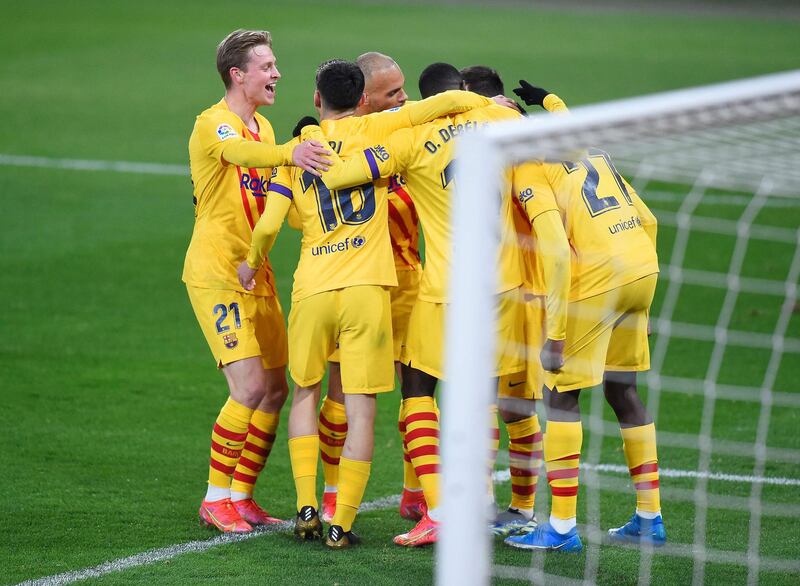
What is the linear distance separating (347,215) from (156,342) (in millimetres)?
4213

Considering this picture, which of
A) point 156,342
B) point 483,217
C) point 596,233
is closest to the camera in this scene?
point 483,217

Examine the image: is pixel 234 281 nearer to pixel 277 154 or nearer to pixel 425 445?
pixel 277 154

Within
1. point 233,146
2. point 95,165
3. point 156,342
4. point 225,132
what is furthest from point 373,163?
point 95,165

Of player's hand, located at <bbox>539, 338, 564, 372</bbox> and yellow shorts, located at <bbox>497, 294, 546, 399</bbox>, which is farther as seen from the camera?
yellow shorts, located at <bbox>497, 294, 546, 399</bbox>

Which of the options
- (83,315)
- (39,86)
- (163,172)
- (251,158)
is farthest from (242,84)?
(39,86)

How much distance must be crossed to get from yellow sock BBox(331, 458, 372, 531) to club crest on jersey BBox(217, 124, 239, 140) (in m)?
1.60

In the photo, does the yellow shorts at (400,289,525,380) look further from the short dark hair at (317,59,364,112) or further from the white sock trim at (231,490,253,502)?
the white sock trim at (231,490,253,502)

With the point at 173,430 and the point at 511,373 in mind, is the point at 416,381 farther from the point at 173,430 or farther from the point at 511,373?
the point at 173,430

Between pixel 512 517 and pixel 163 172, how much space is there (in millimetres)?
10108

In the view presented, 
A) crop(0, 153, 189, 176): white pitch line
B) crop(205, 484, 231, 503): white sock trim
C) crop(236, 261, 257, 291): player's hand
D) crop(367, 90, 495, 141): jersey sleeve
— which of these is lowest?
crop(205, 484, 231, 503): white sock trim

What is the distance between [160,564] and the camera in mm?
5262

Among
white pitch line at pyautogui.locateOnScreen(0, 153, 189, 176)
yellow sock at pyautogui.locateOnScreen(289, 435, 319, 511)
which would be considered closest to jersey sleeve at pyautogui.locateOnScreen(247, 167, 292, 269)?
yellow sock at pyautogui.locateOnScreen(289, 435, 319, 511)

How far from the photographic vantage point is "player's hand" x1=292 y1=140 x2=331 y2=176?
527 centimetres

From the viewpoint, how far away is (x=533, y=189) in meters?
5.16
